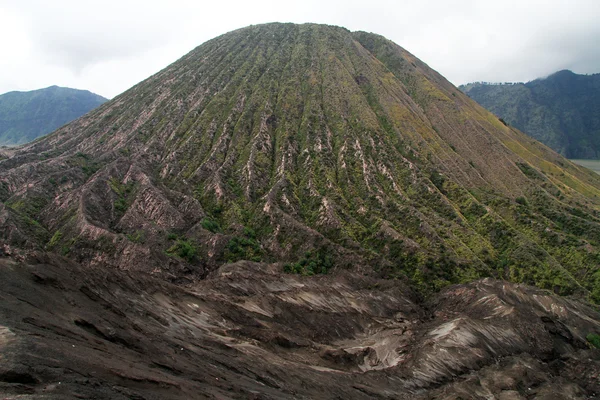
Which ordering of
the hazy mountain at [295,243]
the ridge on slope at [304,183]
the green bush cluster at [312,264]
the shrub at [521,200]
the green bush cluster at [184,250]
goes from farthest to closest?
the shrub at [521,200] → the ridge on slope at [304,183] → the green bush cluster at [184,250] → the green bush cluster at [312,264] → the hazy mountain at [295,243]

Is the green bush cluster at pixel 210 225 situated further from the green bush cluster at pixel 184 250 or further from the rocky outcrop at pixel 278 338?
the rocky outcrop at pixel 278 338

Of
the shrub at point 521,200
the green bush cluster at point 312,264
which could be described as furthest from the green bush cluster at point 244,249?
the shrub at point 521,200

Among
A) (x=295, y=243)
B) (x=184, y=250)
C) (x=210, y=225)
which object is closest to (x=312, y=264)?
(x=295, y=243)

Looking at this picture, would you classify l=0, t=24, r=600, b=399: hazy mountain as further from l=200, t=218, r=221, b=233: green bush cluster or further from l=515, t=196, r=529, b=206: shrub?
l=515, t=196, r=529, b=206: shrub

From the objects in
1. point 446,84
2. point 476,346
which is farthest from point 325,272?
point 446,84

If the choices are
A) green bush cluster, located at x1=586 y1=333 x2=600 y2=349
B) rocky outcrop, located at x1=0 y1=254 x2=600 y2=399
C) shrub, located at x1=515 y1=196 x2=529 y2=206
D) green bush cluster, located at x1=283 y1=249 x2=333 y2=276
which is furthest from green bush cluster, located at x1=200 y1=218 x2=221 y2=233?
shrub, located at x1=515 y1=196 x2=529 y2=206

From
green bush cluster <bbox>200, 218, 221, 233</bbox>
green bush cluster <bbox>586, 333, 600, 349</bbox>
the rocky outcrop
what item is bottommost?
green bush cluster <bbox>586, 333, 600, 349</bbox>
